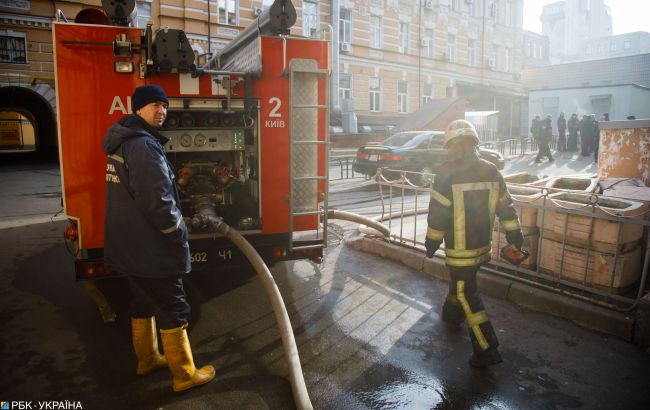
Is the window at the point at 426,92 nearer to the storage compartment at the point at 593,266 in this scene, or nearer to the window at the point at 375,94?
the window at the point at 375,94

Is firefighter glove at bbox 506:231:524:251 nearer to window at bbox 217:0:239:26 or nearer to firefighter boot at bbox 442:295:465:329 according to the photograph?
firefighter boot at bbox 442:295:465:329

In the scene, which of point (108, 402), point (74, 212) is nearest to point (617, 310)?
point (108, 402)

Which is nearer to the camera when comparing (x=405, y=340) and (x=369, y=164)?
(x=405, y=340)

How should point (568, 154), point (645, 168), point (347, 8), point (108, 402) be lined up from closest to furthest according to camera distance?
point (108, 402) < point (645, 168) < point (568, 154) < point (347, 8)

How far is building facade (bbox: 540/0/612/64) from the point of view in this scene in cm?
7425

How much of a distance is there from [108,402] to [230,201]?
2661mm

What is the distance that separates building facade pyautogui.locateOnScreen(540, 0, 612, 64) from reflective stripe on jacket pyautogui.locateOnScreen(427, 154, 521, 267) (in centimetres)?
8115

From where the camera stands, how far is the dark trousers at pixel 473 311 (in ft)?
12.1

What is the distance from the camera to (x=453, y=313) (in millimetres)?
4445

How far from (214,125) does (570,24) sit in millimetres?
85839

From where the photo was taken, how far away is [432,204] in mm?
3883

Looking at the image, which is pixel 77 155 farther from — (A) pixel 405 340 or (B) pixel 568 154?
(B) pixel 568 154

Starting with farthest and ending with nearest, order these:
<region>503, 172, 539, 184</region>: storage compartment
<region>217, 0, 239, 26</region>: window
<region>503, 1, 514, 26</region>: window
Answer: <region>503, 1, 514, 26</region>: window
<region>217, 0, 239, 26</region>: window
<region>503, 172, 539, 184</region>: storage compartment

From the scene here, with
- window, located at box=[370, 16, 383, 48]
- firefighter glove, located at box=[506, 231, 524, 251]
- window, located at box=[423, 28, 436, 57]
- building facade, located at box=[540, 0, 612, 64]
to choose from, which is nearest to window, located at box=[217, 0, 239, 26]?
window, located at box=[370, 16, 383, 48]
